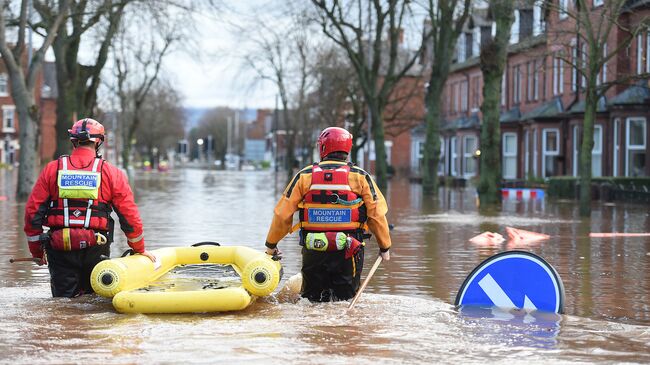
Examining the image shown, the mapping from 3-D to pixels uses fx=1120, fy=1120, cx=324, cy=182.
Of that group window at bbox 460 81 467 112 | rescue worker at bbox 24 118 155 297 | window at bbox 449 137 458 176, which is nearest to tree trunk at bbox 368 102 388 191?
window at bbox 449 137 458 176

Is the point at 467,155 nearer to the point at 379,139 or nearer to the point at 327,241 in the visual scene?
the point at 379,139

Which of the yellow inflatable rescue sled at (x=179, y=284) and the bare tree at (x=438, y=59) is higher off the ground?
the bare tree at (x=438, y=59)

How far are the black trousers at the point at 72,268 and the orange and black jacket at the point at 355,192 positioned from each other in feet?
5.07

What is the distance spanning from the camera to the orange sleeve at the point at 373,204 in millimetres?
9430

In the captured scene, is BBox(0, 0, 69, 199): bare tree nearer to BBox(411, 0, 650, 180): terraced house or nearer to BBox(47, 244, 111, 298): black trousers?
BBox(411, 0, 650, 180): terraced house

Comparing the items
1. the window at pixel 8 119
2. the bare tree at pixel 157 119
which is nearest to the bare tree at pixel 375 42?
the bare tree at pixel 157 119

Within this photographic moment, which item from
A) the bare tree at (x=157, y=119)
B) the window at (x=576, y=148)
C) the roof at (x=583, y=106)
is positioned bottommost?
the window at (x=576, y=148)

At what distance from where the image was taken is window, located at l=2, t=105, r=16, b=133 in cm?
10075

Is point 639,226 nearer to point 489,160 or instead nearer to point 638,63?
point 489,160

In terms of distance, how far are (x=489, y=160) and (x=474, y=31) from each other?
33.8 meters

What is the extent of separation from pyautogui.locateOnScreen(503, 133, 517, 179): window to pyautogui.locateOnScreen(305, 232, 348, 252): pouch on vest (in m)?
45.5

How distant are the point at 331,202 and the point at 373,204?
0.36 m

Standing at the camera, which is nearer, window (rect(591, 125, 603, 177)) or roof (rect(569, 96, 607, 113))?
roof (rect(569, 96, 607, 113))

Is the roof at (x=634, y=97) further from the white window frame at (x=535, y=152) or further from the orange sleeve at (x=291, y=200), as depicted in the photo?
the orange sleeve at (x=291, y=200)
